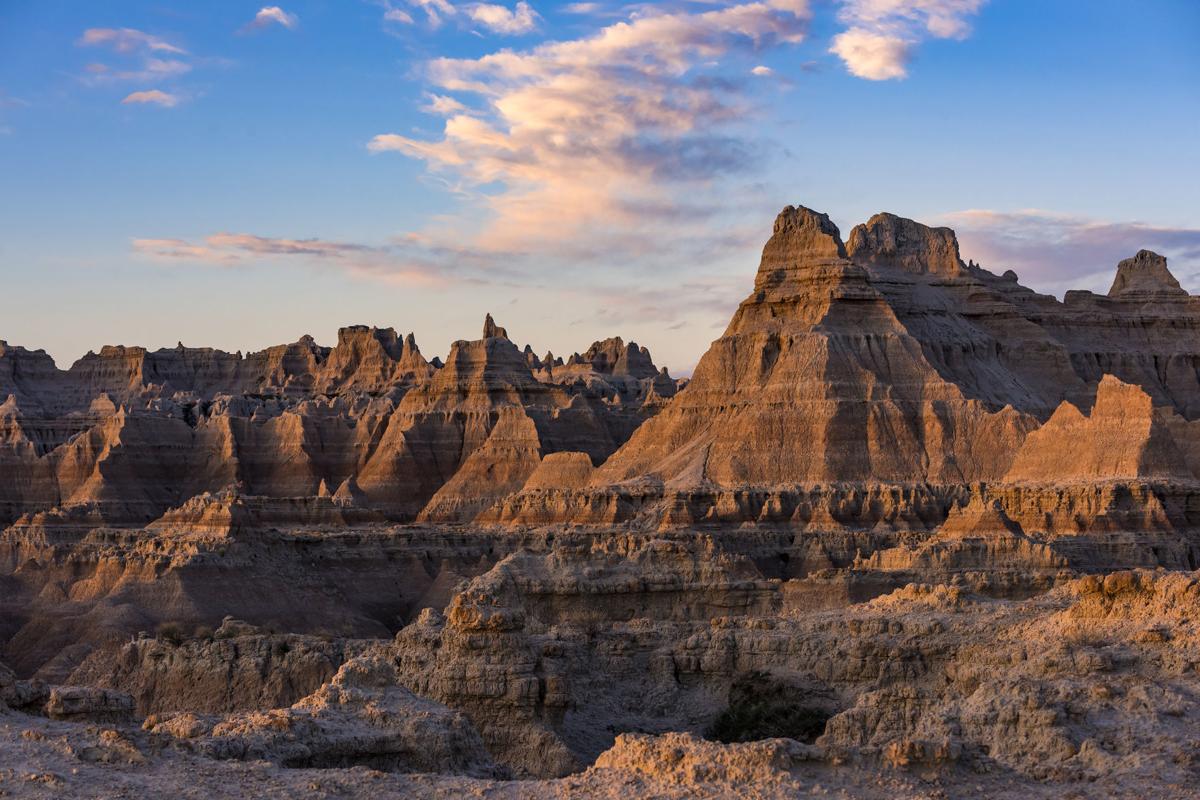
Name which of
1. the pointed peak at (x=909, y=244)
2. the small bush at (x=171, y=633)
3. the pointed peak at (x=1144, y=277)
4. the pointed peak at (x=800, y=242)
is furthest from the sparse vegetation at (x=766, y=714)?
the pointed peak at (x=1144, y=277)

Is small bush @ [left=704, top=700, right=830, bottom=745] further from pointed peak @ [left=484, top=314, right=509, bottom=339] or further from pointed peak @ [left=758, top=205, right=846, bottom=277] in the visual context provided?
pointed peak @ [left=484, top=314, right=509, bottom=339]

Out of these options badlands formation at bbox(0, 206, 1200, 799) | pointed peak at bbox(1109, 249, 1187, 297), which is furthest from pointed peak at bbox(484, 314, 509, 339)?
pointed peak at bbox(1109, 249, 1187, 297)

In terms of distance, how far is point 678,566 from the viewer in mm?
73688

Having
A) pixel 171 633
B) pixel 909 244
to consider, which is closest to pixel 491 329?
pixel 909 244

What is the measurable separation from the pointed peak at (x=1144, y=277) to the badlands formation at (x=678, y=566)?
0.28m

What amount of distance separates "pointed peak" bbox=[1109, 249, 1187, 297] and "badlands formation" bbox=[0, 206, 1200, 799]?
11.0 inches

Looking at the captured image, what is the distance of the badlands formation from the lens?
35.0m

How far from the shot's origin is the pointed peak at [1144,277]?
14875 cm

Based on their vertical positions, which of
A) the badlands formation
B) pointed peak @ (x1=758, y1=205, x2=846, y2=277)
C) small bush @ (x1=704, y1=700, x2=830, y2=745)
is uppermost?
pointed peak @ (x1=758, y1=205, x2=846, y2=277)

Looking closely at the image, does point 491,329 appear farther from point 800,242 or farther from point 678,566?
point 678,566

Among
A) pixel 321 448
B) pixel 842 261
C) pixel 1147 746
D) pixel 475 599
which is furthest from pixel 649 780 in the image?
pixel 321 448

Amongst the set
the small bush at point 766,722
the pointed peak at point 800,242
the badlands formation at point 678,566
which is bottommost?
the small bush at point 766,722

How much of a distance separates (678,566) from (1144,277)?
273ft

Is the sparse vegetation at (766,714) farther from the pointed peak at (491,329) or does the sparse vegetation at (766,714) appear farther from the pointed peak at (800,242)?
the pointed peak at (491,329)
